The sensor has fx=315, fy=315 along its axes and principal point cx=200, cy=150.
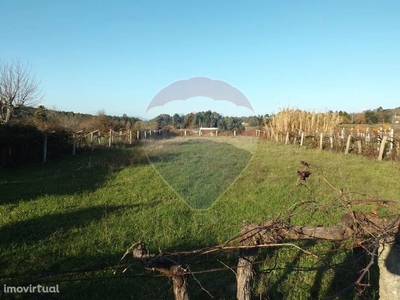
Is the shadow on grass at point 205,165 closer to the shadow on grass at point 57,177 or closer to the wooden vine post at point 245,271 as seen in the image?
the shadow on grass at point 57,177

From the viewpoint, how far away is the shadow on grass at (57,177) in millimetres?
8101

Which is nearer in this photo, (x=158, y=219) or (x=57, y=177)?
(x=158, y=219)

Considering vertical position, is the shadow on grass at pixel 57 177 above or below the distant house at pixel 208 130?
below

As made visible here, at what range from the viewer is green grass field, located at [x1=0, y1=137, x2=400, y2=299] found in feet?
12.3

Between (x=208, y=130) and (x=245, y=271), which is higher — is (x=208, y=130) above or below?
above

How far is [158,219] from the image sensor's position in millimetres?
6121

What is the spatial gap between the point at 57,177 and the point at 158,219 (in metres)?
5.58

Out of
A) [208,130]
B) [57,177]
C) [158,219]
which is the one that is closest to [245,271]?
[208,130]

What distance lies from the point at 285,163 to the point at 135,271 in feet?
34.4

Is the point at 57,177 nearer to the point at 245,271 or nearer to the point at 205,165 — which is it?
the point at 205,165

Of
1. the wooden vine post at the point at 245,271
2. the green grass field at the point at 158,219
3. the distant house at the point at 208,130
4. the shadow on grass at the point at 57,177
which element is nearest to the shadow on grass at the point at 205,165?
the green grass field at the point at 158,219

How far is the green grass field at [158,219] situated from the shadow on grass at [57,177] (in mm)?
52

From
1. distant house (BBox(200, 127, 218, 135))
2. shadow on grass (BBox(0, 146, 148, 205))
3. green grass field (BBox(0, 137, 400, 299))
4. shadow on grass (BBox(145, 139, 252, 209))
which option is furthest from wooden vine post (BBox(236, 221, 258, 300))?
shadow on grass (BBox(0, 146, 148, 205))

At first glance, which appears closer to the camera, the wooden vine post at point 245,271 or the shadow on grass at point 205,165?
the wooden vine post at point 245,271
